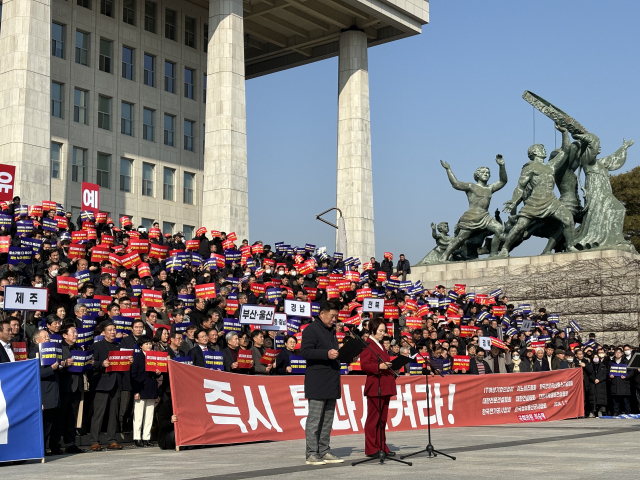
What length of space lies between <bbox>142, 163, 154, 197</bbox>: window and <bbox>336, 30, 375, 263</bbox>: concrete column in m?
9.85

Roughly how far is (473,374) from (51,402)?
9.80 metres

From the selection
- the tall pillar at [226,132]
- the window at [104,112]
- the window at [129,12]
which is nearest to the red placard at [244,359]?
the tall pillar at [226,132]

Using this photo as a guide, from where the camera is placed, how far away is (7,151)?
114ft

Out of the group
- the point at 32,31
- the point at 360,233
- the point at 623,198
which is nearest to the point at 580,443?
the point at 32,31

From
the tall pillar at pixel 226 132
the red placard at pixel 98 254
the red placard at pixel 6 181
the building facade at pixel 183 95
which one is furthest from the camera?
the building facade at pixel 183 95

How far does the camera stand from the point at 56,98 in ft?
146

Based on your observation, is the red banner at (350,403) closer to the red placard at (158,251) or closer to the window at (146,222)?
the red placard at (158,251)

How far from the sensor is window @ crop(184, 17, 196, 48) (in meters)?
51.7

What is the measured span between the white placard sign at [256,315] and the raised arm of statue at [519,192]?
903 inches

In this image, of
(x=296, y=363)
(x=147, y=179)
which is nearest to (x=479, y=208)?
(x=147, y=179)

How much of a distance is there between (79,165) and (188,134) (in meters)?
7.85

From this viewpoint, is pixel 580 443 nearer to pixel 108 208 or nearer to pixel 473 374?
pixel 473 374

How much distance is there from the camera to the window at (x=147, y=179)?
4866 centimetres

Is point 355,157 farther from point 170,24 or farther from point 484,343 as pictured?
point 484,343
